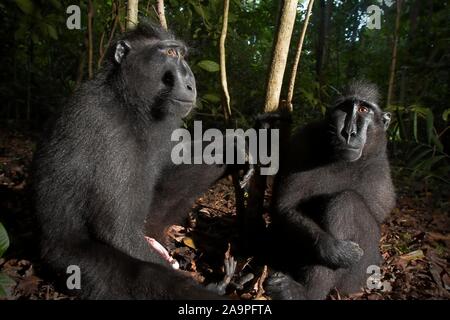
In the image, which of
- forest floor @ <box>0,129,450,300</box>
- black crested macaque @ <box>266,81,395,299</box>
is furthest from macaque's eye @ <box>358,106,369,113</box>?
forest floor @ <box>0,129,450,300</box>

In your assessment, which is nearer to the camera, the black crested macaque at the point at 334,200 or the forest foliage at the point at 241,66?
the black crested macaque at the point at 334,200

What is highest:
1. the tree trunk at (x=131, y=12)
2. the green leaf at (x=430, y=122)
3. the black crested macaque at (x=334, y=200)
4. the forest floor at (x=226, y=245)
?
the tree trunk at (x=131, y=12)

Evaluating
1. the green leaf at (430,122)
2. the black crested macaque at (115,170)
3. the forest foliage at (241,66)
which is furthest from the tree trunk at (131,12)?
the green leaf at (430,122)

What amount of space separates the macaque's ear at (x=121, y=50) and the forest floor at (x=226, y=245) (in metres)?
1.40

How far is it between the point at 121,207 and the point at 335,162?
6.89 feet

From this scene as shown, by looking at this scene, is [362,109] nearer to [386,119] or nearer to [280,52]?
[386,119]

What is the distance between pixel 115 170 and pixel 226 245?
73.3 inches

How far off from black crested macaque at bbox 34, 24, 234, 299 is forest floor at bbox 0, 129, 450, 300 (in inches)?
15.7

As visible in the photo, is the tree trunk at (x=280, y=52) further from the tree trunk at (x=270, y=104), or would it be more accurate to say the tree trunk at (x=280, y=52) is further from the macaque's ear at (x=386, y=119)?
the macaque's ear at (x=386, y=119)

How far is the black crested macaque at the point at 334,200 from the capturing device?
361 centimetres

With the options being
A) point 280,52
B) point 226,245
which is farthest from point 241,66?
point 226,245

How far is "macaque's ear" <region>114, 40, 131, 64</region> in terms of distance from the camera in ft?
11.8

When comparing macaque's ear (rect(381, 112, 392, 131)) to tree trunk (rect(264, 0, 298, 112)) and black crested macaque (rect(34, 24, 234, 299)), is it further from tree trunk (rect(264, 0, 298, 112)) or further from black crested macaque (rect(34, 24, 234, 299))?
black crested macaque (rect(34, 24, 234, 299))

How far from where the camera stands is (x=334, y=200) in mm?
3666
